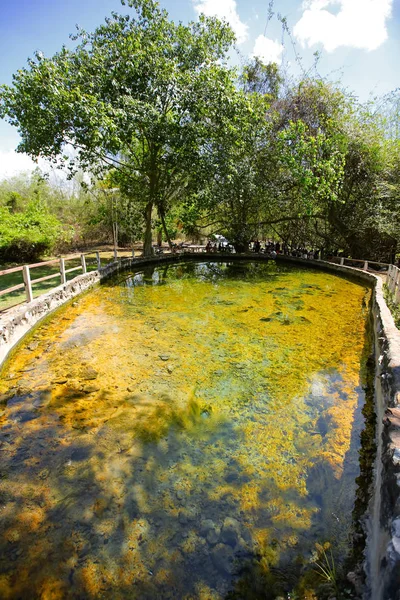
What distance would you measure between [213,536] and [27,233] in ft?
45.2

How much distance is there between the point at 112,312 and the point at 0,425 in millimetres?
4500

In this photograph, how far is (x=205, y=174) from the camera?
15680mm

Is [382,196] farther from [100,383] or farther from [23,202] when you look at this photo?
[23,202]

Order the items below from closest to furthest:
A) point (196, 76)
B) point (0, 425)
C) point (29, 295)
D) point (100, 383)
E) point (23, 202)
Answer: point (0, 425) < point (100, 383) < point (29, 295) < point (196, 76) < point (23, 202)

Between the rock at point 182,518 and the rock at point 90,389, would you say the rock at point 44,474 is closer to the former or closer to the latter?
the rock at point 182,518

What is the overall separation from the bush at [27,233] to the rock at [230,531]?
12877 millimetres

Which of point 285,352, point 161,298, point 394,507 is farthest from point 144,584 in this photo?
point 161,298

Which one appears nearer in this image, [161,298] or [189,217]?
[161,298]

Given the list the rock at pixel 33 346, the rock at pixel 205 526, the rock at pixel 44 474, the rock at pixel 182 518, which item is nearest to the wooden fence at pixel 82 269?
the rock at pixel 33 346

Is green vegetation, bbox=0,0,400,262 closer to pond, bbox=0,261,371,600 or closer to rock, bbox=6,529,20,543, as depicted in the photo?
pond, bbox=0,261,371,600

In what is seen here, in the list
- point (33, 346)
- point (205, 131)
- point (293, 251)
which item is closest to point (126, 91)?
point (205, 131)

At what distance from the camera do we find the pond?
2.02 m

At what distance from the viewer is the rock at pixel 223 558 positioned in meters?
2.05

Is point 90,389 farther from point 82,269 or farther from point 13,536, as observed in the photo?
point 82,269
